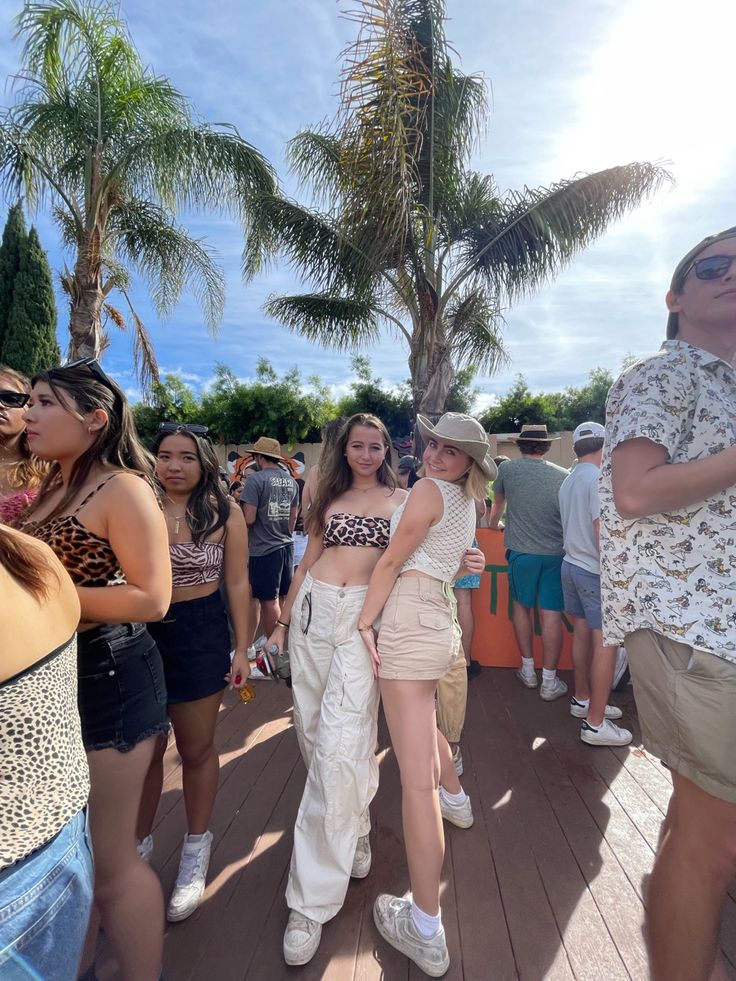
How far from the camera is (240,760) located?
8.87 ft

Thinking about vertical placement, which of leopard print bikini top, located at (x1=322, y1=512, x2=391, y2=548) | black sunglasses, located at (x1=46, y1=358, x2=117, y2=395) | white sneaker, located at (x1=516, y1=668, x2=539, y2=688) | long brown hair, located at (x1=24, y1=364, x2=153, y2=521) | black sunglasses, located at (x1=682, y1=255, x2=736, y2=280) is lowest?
white sneaker, located at (x1=516, y1=668, x2=539, y2=688)

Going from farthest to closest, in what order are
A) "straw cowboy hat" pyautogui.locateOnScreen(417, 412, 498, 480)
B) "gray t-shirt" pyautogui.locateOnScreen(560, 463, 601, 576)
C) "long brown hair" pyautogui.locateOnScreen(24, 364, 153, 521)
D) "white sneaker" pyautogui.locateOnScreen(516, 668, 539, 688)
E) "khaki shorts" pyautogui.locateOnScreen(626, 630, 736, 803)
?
1. "white sneaker" pyautogui.locateOnScreen(516, 668, 539, 688)
2. "gray t-shirt" pyautogui.locateOnScreen(560, 463, 601, 576)
3. "straw cowboy hat" pyautogui.locateOnScreen(417, 412, 498, 480)
4. "long brown hair" pyautogui.locateOnScreen(24, 364, 153, 521)
5. "khaki shorts" pyautogui.locateOnScreen(626, 630, 736, 803)

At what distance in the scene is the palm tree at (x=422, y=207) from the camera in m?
6.03

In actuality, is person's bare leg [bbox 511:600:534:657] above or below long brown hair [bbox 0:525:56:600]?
below

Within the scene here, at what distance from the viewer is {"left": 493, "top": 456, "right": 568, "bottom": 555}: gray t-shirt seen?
3.61m

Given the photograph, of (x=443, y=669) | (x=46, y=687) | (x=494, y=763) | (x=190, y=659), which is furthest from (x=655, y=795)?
(x=46, y=687)

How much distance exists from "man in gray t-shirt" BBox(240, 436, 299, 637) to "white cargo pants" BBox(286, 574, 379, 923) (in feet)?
8.44

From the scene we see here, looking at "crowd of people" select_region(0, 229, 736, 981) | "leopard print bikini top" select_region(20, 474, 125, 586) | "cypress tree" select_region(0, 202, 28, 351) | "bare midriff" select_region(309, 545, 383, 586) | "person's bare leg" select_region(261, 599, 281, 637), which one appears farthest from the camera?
"cypress tree" select_region(0, 202, 28, 351)

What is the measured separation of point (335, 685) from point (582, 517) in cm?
220

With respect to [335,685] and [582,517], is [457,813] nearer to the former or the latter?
[335,685]

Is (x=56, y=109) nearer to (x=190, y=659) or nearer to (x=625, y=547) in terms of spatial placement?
(x=190, y=659)

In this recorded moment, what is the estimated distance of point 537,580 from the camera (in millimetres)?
3670

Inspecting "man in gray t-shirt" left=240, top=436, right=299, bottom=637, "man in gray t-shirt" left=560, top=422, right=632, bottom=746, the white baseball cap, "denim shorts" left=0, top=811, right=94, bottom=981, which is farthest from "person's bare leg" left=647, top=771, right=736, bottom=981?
"man in gray t-shirt" left=240, top=436, right=299, bottom=637

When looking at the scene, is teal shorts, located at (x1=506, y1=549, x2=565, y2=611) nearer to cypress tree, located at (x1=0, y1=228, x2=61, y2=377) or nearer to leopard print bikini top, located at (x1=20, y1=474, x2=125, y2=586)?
leopard print bikini top, located at (x1=20, y1=474, x2=125, y2=586)
